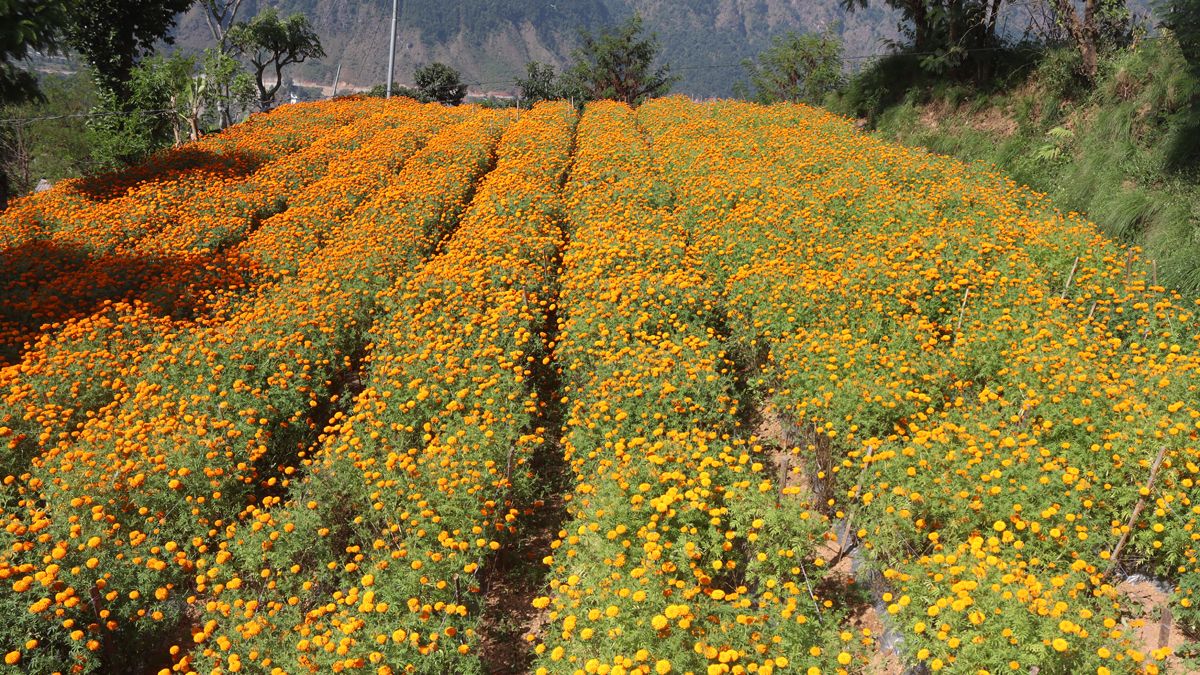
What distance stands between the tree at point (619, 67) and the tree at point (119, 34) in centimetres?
2192

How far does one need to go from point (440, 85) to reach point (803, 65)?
2795 centimetres

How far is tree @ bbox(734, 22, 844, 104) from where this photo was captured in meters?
32.2

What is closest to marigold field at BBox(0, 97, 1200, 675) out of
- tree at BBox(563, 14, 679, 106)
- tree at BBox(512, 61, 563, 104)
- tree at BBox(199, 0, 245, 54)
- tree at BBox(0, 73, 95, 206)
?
tree at BBox(199, 0, 245, 54)

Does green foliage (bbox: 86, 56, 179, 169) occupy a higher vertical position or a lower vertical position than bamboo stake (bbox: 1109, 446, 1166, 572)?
higher

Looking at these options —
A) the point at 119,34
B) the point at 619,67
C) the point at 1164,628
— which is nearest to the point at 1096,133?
the point at 1164,628

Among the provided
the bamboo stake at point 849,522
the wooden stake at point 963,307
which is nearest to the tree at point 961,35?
the wooden stake at point 963,307

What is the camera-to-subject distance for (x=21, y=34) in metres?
8.23

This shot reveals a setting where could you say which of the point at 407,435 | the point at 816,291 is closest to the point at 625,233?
the point at 816,291

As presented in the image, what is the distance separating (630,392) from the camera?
5.03 m

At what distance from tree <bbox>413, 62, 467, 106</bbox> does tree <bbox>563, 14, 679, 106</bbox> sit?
45.4 feet

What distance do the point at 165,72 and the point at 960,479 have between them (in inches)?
887

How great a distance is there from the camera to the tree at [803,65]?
3225 centimetres

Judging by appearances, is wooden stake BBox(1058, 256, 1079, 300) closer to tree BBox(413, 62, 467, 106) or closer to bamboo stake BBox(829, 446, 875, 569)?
bamboo stake BBox(829, 446, 875, 569)

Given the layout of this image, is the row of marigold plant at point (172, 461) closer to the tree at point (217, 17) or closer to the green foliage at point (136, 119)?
the green foliage at point (136, 119)
